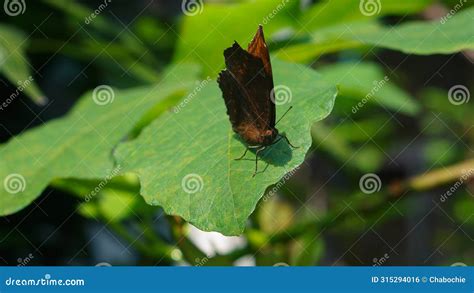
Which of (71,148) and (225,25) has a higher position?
(225,25)

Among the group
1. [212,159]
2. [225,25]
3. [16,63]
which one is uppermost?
[225,25]

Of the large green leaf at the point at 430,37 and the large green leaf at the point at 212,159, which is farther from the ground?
the large green leaf at the point at 430,37

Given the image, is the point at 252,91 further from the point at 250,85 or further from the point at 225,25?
the point at 225,25

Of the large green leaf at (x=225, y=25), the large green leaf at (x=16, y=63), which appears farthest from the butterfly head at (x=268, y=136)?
the large green leaf at (x=16, y=63)

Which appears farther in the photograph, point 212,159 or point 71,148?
point 71,148

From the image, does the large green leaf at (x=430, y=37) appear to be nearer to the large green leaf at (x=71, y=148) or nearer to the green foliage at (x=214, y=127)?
the green foliage at (x=214, y=127)

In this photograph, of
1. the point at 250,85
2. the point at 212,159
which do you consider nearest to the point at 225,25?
the point at 250,85

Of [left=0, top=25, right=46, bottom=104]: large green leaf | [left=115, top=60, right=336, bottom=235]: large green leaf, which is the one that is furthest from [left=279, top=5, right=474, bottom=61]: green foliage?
[left=0, top=25, right=46, bottom=104]: large green leaf
